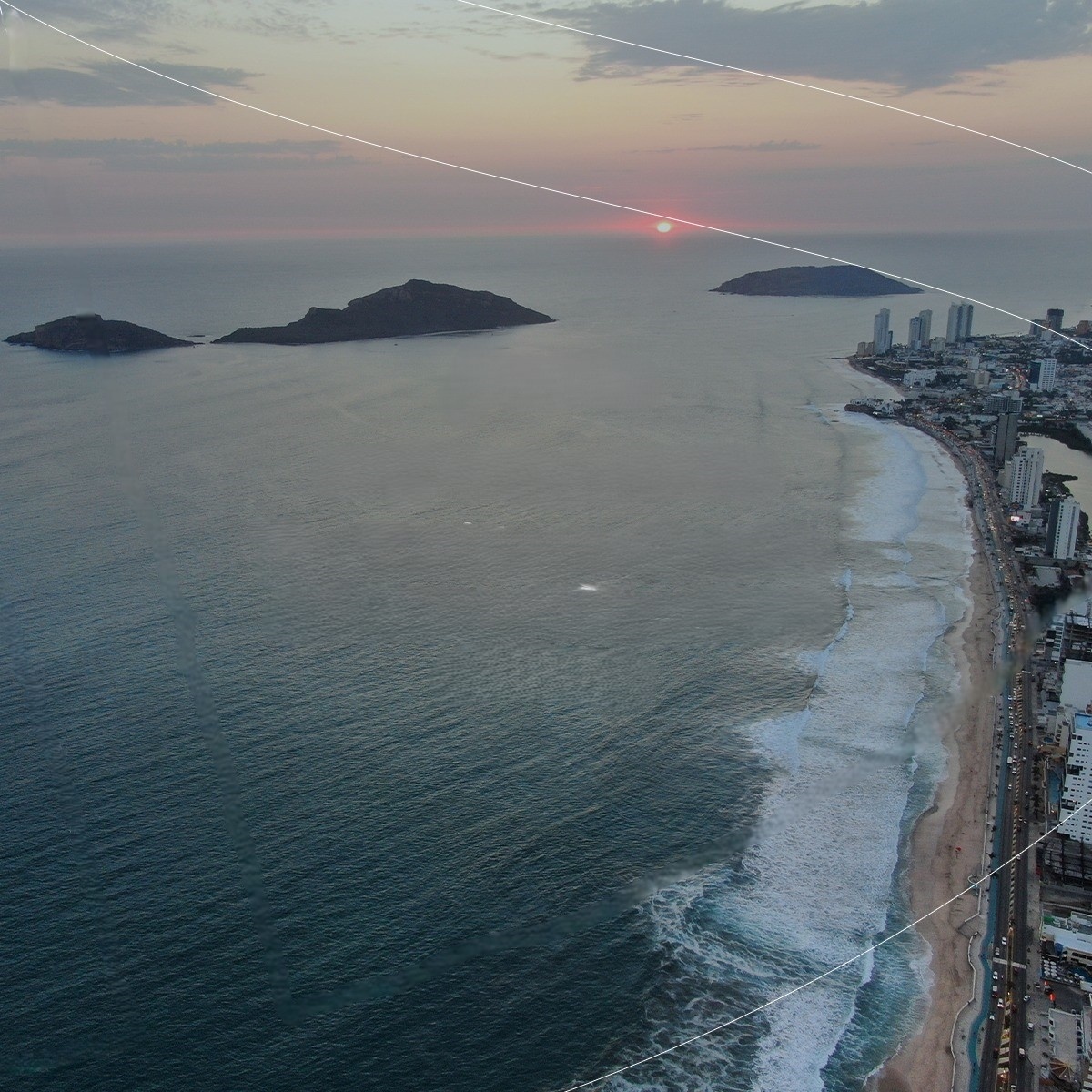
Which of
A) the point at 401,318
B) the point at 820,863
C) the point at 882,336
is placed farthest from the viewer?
the point at 401,318

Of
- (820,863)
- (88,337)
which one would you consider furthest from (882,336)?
(820,863)

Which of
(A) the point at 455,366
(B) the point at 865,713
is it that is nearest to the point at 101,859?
(B) the point at 865,713

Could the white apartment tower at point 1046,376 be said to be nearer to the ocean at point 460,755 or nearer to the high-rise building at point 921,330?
the high-rise building at point 921,330

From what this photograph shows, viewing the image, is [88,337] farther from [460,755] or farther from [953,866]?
[953,866]

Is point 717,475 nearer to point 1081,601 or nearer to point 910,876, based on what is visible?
point 1081,601

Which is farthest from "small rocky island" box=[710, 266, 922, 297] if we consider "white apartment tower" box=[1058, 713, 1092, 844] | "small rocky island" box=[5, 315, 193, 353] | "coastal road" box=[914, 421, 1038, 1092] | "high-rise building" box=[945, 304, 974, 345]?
"white apartment tower" box=[1058, 713, 1092, 844]

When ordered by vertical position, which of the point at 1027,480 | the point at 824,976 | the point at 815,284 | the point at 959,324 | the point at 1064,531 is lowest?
the point at 824,976
